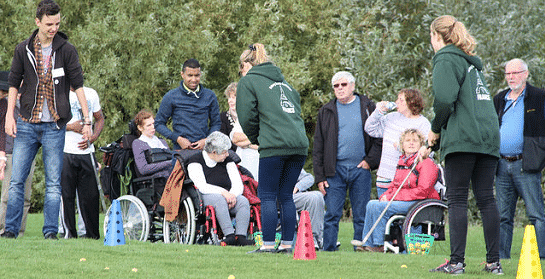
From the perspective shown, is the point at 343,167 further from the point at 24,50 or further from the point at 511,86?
the point at 24,50

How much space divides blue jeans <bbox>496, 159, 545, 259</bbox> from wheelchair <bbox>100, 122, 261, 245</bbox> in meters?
2.47

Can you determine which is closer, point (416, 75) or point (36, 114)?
point (36, 114)

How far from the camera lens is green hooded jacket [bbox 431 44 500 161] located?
593cm

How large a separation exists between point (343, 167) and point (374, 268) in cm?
300

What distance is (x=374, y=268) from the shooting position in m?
6.45

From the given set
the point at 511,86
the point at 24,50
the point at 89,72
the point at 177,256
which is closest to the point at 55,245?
the point at 177,256

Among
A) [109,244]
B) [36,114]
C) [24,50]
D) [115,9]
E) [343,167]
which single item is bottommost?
[109,244]

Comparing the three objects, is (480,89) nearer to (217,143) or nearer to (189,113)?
(217,143)

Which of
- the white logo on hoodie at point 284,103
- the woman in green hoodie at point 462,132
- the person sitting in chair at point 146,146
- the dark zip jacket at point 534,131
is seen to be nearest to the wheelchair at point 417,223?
the dark zip jacket at point 534,131

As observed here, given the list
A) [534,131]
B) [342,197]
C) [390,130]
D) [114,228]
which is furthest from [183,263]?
[534,131]

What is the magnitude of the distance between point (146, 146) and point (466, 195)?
4.51m

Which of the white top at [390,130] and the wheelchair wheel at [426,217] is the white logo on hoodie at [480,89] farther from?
the white top at [390,130]

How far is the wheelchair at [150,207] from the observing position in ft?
29.2

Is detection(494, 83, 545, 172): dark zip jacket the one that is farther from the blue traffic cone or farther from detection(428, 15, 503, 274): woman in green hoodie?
the blue traffic cone
